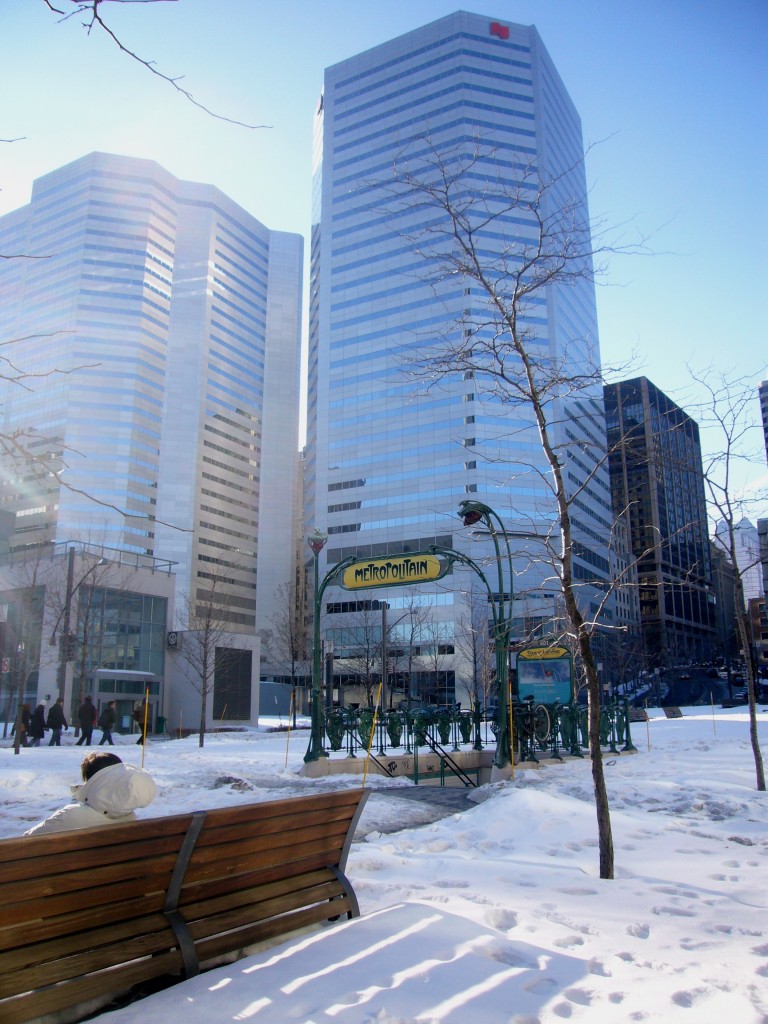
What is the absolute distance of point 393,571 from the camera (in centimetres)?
1639

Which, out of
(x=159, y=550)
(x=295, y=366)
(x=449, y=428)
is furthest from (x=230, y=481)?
(x=449, y=428)

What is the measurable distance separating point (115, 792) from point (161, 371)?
171 metres

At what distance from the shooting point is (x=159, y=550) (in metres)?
154

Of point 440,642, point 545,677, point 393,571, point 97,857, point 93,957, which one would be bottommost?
point 93,957

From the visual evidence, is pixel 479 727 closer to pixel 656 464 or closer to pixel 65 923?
pixel 656 464

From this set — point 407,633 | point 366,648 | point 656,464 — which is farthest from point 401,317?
point 656,464

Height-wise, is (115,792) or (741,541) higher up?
(741,541)

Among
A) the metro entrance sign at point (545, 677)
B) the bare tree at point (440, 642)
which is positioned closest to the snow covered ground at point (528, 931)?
the metro entrance sign at point (545, 677)

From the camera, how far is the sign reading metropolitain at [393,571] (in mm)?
15922

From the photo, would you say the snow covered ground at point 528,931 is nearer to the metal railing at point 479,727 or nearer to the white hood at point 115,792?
the white hood at point 115,792

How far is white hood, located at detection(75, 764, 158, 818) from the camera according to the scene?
447 cm

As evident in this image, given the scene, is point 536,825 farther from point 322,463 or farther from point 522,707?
point 322,463

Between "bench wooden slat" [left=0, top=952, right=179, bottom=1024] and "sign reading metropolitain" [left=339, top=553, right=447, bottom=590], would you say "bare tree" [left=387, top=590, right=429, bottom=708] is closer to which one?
"sign reading metropolitain" [left=339, top=553, right=447, bottom=590]

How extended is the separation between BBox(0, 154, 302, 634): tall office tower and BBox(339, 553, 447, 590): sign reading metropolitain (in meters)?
124
